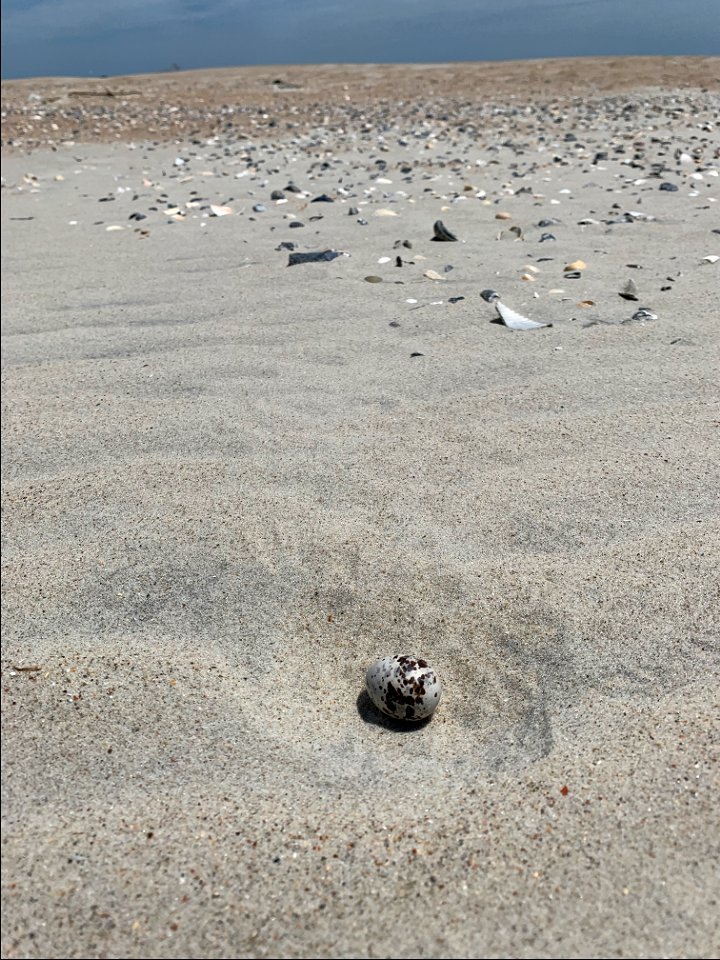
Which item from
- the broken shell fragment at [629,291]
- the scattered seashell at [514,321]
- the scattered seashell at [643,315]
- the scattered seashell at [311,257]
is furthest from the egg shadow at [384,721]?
the scattered seashell at [311,257]

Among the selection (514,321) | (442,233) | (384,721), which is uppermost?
(442,233)

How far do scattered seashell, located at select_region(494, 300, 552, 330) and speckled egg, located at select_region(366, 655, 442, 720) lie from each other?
59.8 inches

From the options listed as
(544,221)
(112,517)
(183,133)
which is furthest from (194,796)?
(183,133)

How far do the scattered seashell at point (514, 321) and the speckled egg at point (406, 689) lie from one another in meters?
1.52

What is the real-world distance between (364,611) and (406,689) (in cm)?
26

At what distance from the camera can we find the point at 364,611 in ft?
5.54

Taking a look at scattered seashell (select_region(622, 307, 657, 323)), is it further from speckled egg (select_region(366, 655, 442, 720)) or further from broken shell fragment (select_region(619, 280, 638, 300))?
speckled egg (select_region(366, 655, 442, 720))

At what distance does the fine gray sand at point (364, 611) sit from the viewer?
1.15 m

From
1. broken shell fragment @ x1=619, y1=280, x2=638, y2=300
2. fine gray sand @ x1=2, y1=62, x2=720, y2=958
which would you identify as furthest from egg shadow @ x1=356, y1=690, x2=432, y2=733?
broken shell fragment @ x1=619, y1=280, x2=638, y2=300

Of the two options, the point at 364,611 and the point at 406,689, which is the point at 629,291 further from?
the point at 406,689

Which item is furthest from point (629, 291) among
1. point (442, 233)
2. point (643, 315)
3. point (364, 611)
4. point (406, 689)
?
point (406, 689)

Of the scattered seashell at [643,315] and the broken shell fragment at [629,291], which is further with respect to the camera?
the broken shell fragment at [629,291]

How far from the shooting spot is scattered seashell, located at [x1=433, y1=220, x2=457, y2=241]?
392 centimetres

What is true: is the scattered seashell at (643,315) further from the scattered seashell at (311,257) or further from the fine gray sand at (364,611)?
the scattered seashell at (311,257)
